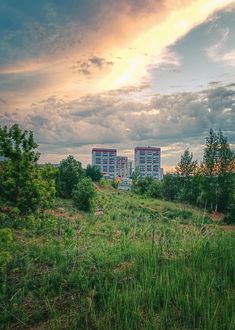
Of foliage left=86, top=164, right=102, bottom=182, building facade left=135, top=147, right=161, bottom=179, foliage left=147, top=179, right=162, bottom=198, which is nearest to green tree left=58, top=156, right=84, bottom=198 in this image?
foliage left=86, top=164, right=102, bottom=182

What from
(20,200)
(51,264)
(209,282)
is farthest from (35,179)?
(209,282)

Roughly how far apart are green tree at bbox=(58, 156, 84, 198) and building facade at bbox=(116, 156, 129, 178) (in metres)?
126

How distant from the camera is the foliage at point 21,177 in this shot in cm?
823

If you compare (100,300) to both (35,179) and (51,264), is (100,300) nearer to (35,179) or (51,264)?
(51,264)

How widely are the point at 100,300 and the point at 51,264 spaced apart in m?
2.86

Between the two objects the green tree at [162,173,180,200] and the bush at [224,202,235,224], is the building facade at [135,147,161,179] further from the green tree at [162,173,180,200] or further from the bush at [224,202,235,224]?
the bush at [224,202,235,224]

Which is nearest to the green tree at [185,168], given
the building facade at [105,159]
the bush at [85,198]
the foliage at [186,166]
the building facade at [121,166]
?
the foliage at [186,166]

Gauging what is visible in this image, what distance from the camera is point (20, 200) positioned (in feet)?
27.5

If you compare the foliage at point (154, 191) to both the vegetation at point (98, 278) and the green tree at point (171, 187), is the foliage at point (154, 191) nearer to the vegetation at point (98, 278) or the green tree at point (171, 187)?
the green tree at point (171, 187)

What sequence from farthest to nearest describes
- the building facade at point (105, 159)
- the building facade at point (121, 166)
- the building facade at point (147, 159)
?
the building facade at point (121, 166) < the building facade at point (147, 159) < the building facade at point (105, 159)

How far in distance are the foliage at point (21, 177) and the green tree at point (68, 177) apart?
92.3 feet

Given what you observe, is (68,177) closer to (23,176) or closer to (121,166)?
(23,176)

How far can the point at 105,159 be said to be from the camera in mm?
152750

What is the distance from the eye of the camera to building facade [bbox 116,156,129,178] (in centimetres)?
16416
